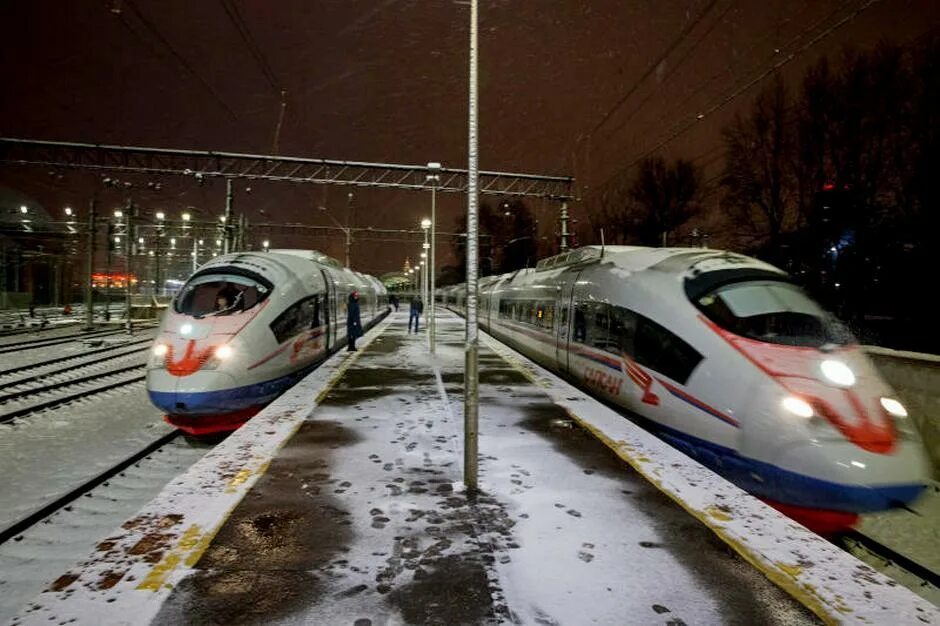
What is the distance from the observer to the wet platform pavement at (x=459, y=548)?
10.5 ft

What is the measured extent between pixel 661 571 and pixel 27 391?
14.3 meters

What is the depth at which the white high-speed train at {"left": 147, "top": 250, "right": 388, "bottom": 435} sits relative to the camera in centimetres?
844

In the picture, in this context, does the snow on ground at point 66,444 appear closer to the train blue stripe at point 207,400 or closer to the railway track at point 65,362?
the train blue stripe at point 207,400

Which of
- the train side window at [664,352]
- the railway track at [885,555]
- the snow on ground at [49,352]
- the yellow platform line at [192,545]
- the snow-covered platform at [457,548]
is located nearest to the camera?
the snow-covered platform at [457,548]

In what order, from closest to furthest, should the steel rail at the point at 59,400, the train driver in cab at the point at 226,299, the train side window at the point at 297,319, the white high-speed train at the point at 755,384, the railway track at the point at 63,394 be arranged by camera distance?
the white high-speed train at the point at 755,384 → the train driver in cab at the point at 226,299 → the train side window at the point at 297,319 → the steel rail at the point at 59,400 → the railway track at the point at 63,394

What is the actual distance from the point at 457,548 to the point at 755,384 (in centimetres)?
366

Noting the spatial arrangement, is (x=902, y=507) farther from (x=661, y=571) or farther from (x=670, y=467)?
(x=661, y=571)

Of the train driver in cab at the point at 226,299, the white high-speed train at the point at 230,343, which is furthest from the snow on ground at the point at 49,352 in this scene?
the train driver in cab at the point at 226,299

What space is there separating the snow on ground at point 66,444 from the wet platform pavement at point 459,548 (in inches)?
135

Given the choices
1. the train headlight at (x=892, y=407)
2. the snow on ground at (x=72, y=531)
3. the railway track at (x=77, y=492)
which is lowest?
the snow on ground at (x=72, y=531)

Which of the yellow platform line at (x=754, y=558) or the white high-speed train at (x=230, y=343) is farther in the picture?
the white high-speed train at (x=230, y=343)

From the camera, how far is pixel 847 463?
5.02 meters

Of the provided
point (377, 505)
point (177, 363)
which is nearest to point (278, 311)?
point (177, 363)

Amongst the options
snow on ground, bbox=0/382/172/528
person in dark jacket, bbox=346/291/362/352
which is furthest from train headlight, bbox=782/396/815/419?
person in dark jacket, bbox=346/291/362/352
